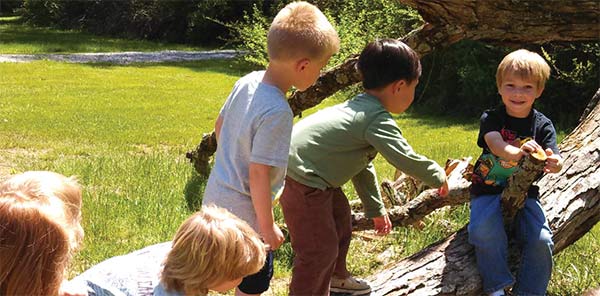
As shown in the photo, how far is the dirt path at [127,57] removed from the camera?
22.7 m

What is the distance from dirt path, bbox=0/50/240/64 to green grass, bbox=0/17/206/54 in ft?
3.70

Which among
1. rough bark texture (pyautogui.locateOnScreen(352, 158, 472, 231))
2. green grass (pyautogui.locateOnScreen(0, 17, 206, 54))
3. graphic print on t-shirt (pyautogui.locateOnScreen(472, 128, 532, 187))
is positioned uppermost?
graphic print on t-shirt (pyautogui.locateOnScreen(472, 128, 532, 187))

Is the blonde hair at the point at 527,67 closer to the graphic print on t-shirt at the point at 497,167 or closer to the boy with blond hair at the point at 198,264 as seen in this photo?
the graphic print on t-shirt at the point at 497,167

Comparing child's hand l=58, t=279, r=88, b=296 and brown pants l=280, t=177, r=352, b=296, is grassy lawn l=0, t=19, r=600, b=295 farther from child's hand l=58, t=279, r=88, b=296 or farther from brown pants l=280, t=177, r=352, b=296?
child's hand l=58, t=279, r=88, b=296

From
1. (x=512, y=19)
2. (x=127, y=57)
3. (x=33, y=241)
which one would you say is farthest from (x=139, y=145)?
(x=127, y=57)

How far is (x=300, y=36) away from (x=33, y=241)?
1.51m

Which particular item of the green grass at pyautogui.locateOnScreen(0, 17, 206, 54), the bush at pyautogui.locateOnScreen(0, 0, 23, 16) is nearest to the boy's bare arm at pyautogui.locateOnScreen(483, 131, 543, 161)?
the green grass at pyautogui.locateOnScreen(0, 17, 206, 54)

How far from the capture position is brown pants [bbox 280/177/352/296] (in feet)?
12.1

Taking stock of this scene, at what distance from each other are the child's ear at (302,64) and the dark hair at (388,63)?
1.53ft

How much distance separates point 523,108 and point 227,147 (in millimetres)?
1497

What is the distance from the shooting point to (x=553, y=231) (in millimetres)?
4051

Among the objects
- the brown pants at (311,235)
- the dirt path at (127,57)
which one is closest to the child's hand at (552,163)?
the brown pants at (311,235)

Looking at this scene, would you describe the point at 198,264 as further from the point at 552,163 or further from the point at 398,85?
the point at 552,163

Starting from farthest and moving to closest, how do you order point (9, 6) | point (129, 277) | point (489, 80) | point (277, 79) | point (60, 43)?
point (9, 6) → point (60, 43) → point (489, 80) → point (277, 79) → point (129, 277)
